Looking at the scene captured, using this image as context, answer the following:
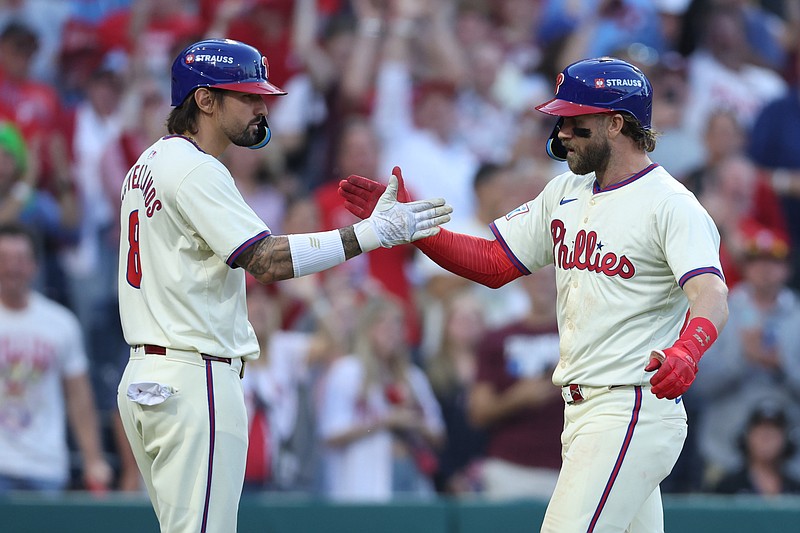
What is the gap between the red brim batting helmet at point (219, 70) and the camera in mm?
4516

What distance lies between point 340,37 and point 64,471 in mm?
4161

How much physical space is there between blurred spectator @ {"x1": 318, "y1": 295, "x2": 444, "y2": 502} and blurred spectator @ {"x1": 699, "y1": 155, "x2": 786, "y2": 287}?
2478 mm

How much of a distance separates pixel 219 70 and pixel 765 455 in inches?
206

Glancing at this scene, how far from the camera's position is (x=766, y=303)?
8438 mm

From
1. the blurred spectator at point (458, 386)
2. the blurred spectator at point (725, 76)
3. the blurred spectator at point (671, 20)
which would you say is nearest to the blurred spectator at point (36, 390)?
the blurred spectator at point (458, 386)

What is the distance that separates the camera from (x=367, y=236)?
179 inches

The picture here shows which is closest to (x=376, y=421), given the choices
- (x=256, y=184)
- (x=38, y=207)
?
(x=256, y=184)

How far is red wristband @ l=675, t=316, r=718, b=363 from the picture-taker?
401 centimetres

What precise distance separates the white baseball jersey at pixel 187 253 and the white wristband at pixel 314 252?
0.13 meters

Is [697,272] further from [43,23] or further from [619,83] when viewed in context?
[43,23]

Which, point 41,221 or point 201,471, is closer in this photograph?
point 201,471

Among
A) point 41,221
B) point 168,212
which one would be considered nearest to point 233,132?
point 168,212

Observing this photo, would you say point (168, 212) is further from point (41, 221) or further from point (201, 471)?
point (41, 221)

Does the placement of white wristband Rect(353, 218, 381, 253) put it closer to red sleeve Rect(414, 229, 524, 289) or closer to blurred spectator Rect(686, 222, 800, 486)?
red sleeve Rect(414, 229, 524, 289)
